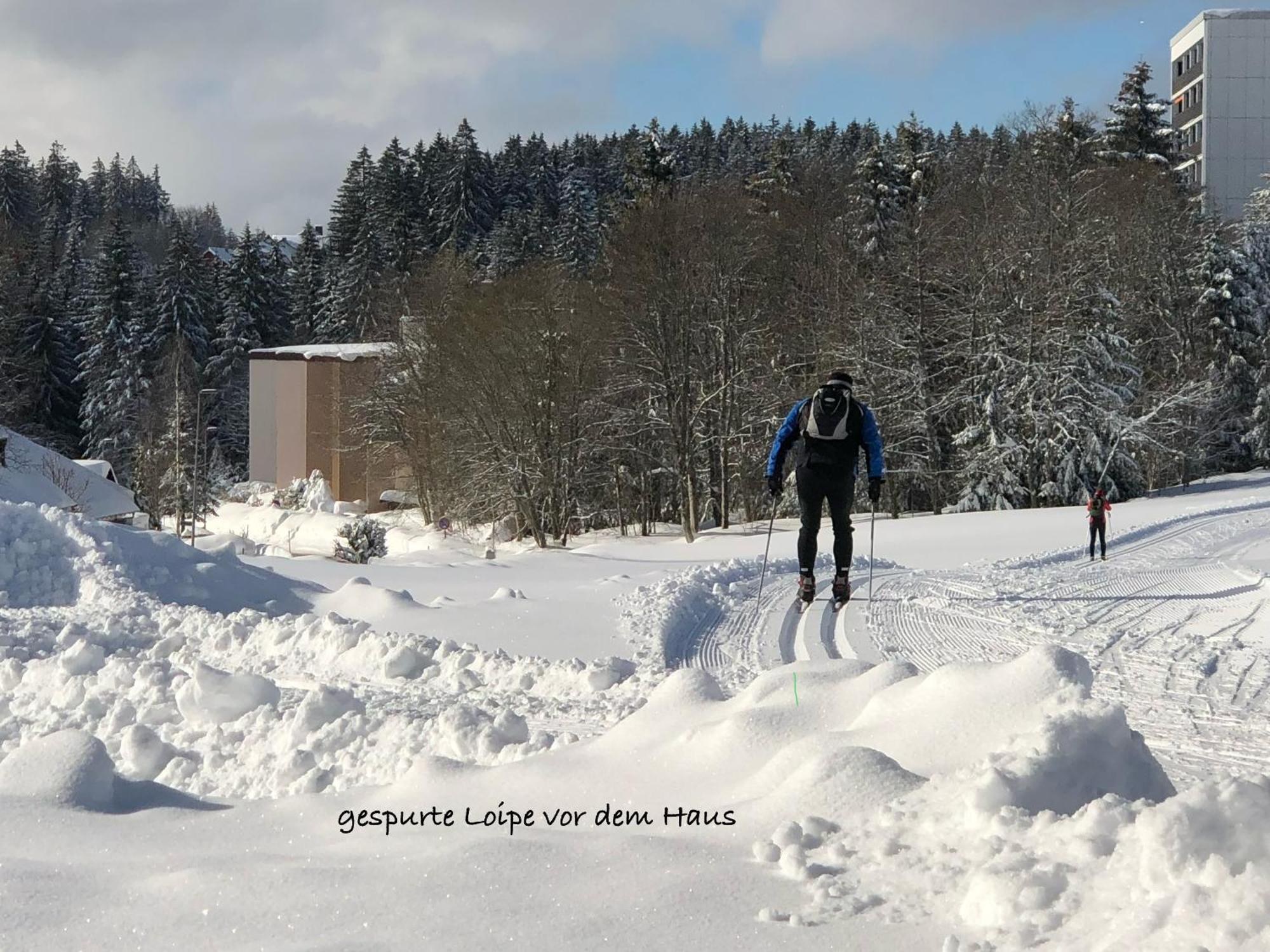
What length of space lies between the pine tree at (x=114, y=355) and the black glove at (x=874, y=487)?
59489 mm

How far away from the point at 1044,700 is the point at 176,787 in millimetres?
3703

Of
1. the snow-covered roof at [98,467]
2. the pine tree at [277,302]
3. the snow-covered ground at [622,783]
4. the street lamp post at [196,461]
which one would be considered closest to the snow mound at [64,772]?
the snow-covered ground at [622,783]

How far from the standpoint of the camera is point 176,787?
5.27 metres

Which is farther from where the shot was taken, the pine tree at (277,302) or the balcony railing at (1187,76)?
the pine tree at (277,302)

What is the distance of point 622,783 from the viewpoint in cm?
411

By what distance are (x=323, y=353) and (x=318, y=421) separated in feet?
12.4

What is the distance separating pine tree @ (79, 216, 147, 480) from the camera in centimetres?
6519

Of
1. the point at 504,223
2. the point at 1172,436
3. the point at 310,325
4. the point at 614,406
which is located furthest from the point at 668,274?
the point at 310,325

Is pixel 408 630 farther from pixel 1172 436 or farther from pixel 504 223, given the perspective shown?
pixel 504 223

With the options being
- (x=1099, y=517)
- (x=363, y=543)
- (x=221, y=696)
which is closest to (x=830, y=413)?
(x=221, y=696)

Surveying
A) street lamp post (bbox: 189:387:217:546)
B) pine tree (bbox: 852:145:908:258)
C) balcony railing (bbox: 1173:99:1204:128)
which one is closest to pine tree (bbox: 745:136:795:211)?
pine tree (bbox: 852:145:908:258)

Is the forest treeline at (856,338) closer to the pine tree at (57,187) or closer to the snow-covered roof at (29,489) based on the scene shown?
the snow-covered roof at (29,489)

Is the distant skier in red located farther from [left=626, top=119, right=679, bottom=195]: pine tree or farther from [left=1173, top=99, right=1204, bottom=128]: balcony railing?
[left=1173, top=99, right=1204, bottom=128]: balcony railing

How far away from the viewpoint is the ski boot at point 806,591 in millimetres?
9789
